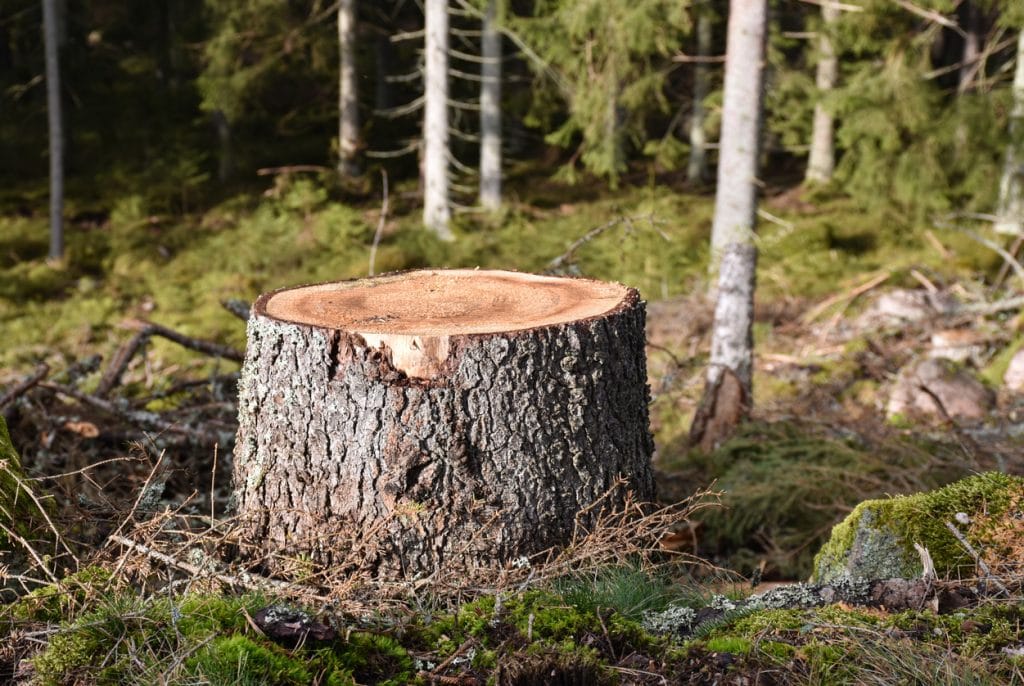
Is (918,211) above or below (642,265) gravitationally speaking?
above

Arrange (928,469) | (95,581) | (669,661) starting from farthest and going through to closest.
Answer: (928,469), (95,581), (669,661)

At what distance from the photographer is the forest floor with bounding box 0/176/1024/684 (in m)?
2.27

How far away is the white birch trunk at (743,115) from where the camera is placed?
24.8 ft

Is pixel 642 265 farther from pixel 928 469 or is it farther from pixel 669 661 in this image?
pixel 669 661

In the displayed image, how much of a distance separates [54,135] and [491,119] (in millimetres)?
6819

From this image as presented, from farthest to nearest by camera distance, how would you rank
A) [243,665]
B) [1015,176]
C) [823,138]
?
[823,138], [1015,176], [243,665]

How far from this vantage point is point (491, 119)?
14930 millimetres

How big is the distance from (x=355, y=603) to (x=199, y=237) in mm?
13513

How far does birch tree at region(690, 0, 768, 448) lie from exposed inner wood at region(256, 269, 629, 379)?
8.24 ft

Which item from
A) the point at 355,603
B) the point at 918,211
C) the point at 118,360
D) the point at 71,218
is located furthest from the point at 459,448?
the point at 71,218

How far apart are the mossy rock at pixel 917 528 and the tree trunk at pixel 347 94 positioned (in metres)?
13.9

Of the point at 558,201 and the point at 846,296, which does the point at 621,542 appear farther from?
the point at 558,201

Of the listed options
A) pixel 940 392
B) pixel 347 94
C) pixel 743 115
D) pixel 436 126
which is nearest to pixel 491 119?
pixel 436 126

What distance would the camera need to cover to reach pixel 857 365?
8352 millimetres
